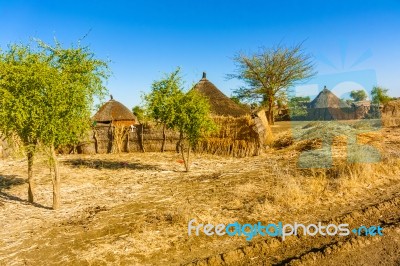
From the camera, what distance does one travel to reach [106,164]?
13.2 meters

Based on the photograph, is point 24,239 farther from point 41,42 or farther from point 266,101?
point 266,101

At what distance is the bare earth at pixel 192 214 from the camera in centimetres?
479

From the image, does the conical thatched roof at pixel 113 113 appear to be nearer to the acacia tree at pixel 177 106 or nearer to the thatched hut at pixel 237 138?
the thatched hut at pixel 237 138

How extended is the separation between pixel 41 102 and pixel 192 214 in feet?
13.3

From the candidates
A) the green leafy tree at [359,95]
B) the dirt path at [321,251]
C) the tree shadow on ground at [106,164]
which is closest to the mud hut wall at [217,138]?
the tree shadow on ground at [106,164]

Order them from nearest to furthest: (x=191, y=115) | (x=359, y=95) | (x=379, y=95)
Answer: (x=191, y=115), (x=379, y=95), (x=359, y=95)

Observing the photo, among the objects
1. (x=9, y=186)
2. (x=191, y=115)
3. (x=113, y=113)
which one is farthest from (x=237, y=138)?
(x=113, y=113)

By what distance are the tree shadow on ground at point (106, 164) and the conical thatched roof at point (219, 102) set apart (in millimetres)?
8033

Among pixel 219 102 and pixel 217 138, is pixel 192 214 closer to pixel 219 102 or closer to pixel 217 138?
pixel 217 138

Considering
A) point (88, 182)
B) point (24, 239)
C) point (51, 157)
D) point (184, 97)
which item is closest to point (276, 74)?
point (184, 97)

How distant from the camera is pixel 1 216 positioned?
7105 mm

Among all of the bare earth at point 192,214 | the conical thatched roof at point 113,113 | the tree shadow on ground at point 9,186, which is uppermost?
the conical thatched roof at point 113,113

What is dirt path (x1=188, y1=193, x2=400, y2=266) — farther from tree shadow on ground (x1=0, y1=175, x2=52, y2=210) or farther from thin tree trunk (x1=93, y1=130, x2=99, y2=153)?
thin tree trunk (x1=93, y1=130, x2=99, y2=153)

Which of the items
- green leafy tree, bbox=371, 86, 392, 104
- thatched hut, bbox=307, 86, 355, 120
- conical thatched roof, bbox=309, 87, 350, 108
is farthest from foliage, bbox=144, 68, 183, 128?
green leafy tree, bbox=371, 86, 392, 104
